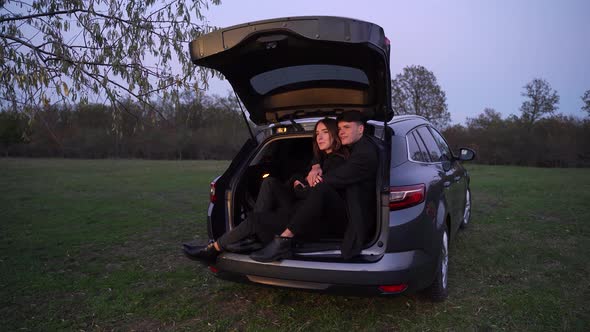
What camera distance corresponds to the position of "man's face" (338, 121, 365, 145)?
3322mm

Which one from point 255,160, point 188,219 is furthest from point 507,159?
point 255,160

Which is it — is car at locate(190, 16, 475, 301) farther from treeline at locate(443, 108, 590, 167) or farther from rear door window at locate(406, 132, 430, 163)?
treeline at locate(443, 108, 590, 167)

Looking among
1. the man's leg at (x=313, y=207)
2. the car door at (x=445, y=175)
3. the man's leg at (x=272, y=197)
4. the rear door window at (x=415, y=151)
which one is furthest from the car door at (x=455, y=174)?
the man's leg at (x=272, y=197)

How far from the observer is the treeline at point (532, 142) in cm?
2488

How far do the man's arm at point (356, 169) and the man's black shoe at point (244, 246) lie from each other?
2.58 ft

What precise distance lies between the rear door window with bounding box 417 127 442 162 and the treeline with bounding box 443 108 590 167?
23.4m

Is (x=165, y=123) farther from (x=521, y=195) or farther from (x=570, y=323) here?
(x=521, y=195)

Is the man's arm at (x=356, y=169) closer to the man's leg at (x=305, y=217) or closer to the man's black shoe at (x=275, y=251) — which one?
the man's leg at (x=305, y=217)

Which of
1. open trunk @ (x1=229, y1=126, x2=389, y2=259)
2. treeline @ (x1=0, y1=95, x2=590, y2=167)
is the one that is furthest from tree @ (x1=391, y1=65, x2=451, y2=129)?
open trunk @ (x1=229, y1=126, x2=389, y2=259)

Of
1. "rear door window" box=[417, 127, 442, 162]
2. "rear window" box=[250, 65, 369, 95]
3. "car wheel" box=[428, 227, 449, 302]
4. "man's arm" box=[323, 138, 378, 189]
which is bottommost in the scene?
"car wheel" box=[428, 227, 449, 302]

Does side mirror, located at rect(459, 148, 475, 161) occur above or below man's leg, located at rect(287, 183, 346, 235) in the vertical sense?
above

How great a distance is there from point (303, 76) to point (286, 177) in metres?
1.27

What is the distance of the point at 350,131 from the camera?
10.9 feet

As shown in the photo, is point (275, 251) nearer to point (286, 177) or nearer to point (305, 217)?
point (305, 217)
